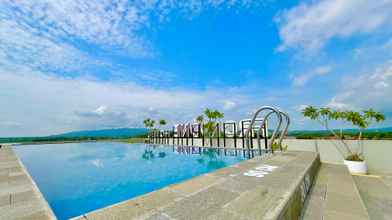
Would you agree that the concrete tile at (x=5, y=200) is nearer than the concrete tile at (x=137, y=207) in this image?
No

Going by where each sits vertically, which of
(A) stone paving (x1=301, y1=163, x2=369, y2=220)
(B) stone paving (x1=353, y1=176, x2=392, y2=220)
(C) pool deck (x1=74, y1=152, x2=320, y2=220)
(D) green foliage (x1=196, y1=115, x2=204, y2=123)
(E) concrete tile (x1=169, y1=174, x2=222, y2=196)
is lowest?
(B) stone paving (x1=353, y1=176, x2=392, y2=220)

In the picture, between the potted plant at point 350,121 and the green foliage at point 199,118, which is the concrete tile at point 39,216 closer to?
the potted plant at point 350,121

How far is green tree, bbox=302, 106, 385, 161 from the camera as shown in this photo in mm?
6732

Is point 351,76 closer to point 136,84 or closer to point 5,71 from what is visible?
point 136,84

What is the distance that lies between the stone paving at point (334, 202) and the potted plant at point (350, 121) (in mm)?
2363

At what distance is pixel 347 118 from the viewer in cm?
726

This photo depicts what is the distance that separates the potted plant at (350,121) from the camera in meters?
6.31

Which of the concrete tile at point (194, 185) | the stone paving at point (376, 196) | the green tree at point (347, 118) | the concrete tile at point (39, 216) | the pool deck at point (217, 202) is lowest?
the stone paving at point (376, 196)

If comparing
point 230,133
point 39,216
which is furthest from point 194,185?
point 230,133

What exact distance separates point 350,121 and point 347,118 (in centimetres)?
16

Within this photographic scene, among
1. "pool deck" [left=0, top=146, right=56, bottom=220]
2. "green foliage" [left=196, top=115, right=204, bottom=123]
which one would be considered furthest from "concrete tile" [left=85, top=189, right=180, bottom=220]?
"green foliage" [left=196, top=115, right=204, bottom=123]

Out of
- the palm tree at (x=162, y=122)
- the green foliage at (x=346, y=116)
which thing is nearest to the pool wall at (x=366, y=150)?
the green foliage at (x=346, y=116)

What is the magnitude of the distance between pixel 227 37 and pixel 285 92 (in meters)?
7.93

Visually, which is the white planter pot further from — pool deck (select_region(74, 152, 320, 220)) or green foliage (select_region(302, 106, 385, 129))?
pool deck (select_region(74, 152, 320, 220))
